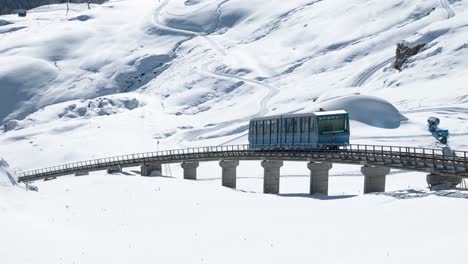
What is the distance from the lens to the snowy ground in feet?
84.3

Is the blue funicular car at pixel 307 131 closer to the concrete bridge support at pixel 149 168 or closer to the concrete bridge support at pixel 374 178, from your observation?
the concrete bridge support at pixel 374 178

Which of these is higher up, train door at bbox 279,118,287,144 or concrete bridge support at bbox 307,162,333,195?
train door at bbox 279,118,287,144

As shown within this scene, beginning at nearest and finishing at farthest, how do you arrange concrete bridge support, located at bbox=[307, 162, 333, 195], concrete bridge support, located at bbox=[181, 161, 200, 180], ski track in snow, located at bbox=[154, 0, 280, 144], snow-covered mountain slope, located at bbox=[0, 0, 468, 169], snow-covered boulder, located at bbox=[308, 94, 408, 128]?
concrete bridge support, located at bbox=[307, 162, 333, 195], concrete bridge support, located at bbox=[181, 161, 200, 180], snow-covered boulder, located at bbox=[308, 94, 408, 128], snow-covered mountain slope, located at bbox=[0, 0, 468, 169], ski track in snow, located at bbox=[154, 0, 280, 144]

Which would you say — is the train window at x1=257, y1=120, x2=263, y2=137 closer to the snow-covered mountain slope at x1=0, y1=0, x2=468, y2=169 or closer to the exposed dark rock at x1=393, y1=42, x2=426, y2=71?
the snow-covered mountain slope at x1=0, y1=0, x2=468, y2=169

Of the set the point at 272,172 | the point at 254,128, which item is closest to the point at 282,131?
the point at 272,172

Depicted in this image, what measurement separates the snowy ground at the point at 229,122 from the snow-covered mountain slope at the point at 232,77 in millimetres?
472

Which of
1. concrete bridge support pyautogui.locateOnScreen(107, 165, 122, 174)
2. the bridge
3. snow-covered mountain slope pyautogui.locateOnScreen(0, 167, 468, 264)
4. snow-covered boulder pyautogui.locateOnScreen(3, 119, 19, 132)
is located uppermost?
snow-covered boulder pyautogui.locateOnScreen(3, 119, 19, 132)

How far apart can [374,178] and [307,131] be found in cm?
928

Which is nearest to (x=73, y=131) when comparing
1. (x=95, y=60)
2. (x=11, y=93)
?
(x=11, y=93)

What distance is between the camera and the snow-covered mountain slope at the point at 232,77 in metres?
106

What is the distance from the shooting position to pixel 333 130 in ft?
175

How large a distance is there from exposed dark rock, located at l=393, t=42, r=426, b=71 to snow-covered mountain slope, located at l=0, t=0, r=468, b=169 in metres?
1.39

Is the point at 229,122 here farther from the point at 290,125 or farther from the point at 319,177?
the point at 319,177

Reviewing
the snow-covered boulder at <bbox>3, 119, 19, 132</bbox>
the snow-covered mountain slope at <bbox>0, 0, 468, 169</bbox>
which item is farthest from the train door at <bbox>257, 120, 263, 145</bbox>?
the snow-covered boulder at <bbox>3, 119, 19, 132</bbox>
